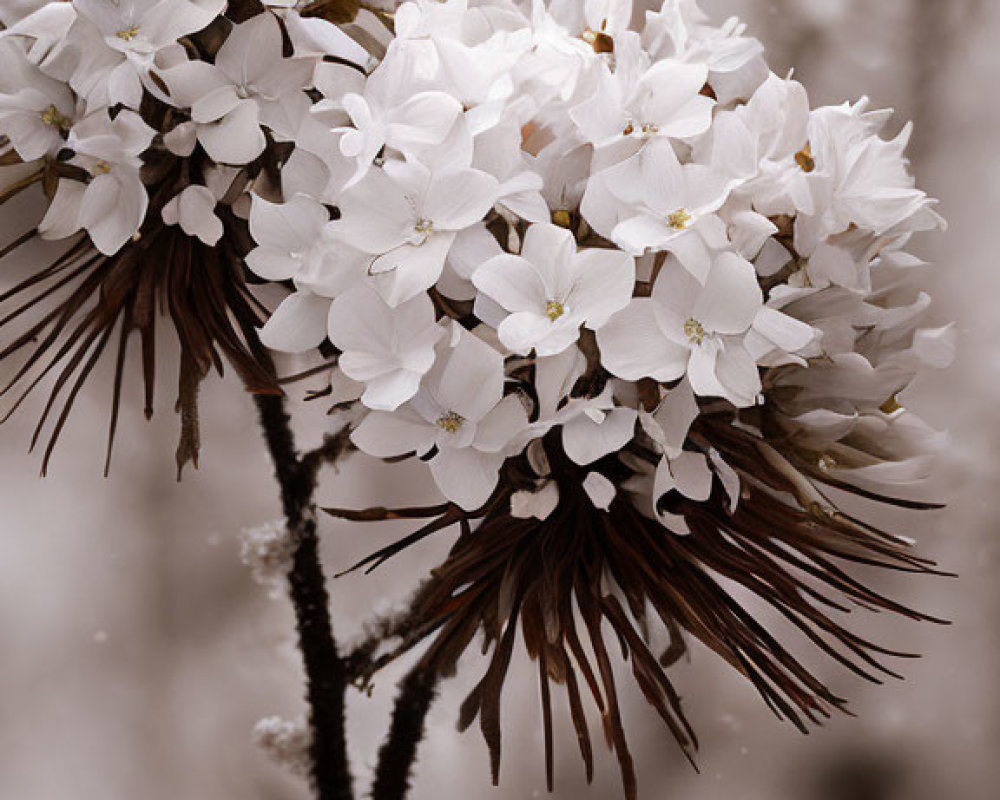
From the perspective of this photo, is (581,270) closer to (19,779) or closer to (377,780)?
(377,780)

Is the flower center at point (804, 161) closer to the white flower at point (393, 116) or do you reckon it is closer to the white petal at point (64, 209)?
the white flower at point (393, 116)

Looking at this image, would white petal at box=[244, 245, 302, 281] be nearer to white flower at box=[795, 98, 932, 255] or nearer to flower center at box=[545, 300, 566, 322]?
flower center at box=[545, 300, 566, 322]

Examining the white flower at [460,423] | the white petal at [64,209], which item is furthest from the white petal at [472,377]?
the white petal at [64,209]

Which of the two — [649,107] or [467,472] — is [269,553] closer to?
[467,472]

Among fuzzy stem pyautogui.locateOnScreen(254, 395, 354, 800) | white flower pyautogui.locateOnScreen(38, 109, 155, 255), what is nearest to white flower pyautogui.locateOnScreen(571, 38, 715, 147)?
white flower pyautogui.locateOnScreen(38, 109, 155, 255)

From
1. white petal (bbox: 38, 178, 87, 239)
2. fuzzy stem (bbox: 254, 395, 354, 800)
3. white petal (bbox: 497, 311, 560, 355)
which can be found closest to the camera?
white petal (bbox: 497, 311, 560, 355)

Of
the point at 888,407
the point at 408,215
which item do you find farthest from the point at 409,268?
the point at 888,407
